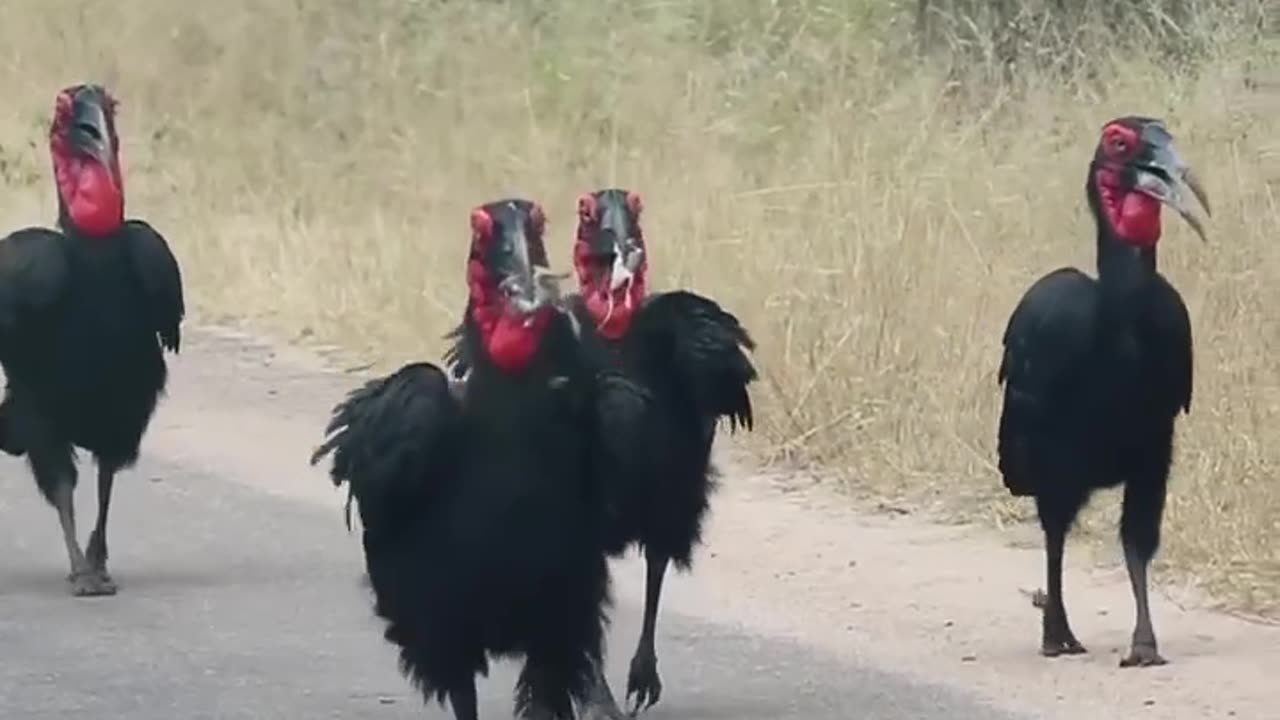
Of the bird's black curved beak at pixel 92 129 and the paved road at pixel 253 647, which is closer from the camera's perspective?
the paved road at pixel 253 647

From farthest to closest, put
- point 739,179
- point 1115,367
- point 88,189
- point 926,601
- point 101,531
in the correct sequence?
point 739,179 → point 101,531 → point 88,189 → point 926,601 → point 1115,367

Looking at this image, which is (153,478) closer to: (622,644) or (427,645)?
(622,644)

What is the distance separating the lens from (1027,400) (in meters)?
6.70

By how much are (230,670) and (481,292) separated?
76.3 inches

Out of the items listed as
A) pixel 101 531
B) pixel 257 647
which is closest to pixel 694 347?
pixel 257 647

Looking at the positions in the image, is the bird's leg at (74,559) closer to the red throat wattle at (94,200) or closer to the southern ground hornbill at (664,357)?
the red throat wattle at (94,200)

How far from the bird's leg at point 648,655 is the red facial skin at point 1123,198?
1.24 meters

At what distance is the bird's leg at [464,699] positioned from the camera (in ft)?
18.1

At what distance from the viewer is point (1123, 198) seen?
659cm

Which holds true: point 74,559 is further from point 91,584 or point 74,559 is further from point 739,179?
point 739,179

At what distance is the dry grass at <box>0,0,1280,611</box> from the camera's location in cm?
909

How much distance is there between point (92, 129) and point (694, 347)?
2274 mm

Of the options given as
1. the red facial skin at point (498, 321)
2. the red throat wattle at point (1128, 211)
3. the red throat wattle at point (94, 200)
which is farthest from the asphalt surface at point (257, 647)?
the red facial skin at point (498, 321)

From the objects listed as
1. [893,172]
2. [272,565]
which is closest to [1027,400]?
[272,565]
